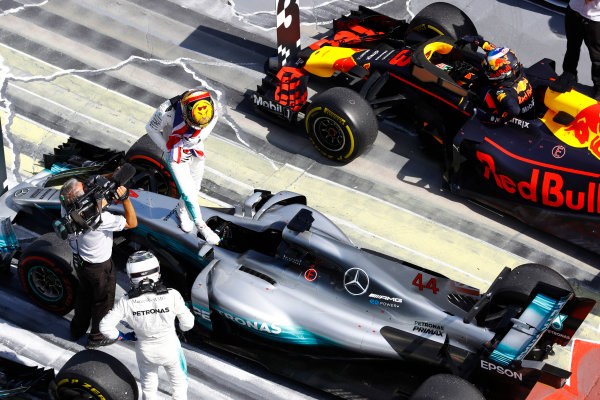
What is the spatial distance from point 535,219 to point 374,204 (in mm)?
1822

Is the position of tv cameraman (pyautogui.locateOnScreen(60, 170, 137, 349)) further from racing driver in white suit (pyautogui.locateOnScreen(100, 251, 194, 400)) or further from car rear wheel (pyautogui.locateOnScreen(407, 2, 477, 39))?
car rear wheel (pyautogui.locateOnScreen(407, 2, 477, 39))

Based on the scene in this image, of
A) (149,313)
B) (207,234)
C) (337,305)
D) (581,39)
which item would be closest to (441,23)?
(581,39)

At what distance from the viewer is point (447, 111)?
9.40 meters

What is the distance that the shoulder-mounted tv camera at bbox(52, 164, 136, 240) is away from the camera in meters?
6.36

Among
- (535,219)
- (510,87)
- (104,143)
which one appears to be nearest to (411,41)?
(510,87)

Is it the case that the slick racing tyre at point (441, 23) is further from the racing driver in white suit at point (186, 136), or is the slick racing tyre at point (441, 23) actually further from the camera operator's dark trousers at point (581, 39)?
the racing driver in white suit at point (186, 136)

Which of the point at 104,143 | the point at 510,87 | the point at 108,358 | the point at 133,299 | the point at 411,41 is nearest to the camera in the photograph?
the point at 133,299

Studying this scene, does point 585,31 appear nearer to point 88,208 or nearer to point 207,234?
point 207,234

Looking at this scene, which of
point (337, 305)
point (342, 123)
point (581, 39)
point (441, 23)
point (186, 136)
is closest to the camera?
point (337, 305)

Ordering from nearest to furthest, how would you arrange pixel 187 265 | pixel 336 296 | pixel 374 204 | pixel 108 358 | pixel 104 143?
pixel 108 358 → pixel 336 296 → pixel 187 265 → pixel 374 204 → pixel 104 143

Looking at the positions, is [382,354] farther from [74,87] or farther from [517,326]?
[74,87]

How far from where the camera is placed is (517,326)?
6305 mm

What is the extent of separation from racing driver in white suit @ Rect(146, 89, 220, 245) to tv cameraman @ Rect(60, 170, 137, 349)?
61 centimetres

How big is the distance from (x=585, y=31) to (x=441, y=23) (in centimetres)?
185
